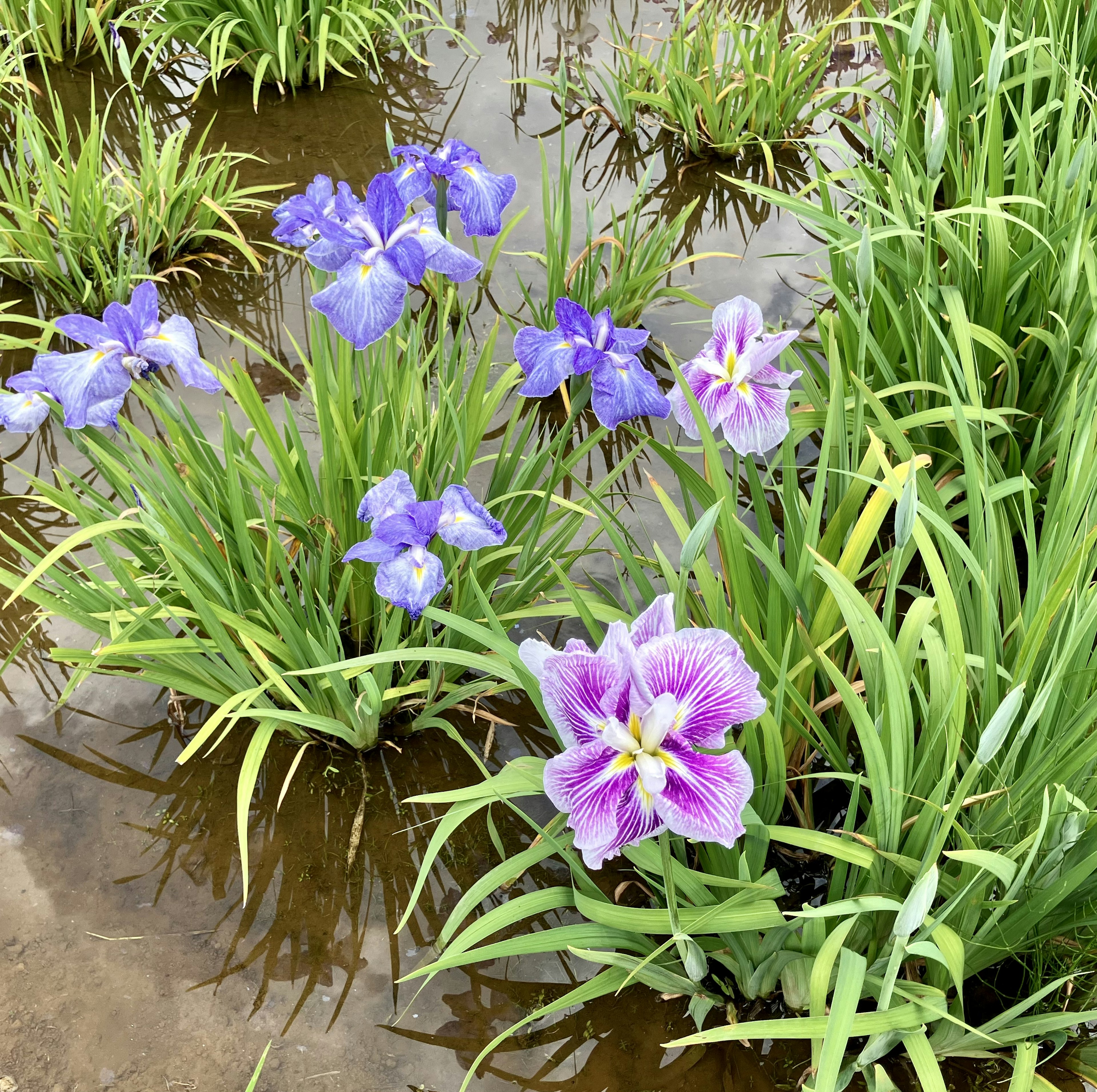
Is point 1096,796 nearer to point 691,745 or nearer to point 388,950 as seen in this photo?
point 691,745

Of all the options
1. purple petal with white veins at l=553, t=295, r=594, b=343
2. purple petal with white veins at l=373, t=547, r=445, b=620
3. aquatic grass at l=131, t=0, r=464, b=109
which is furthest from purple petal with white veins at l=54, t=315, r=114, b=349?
aquatic grass at l=131, t=0, r=464, b=109

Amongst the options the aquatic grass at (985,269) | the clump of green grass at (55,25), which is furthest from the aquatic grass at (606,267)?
the clump of green grass at (55,25)

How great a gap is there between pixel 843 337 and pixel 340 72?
2.73m

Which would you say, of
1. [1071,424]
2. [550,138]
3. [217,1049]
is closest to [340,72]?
[550,138]

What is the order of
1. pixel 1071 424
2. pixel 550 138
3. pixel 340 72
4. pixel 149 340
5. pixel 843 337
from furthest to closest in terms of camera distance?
1. pixel 340 72
2. pixel 550 138
3. pixel 843 337
4. pixel 1071 424
5. pixel 149 340

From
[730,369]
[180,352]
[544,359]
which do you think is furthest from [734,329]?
[180,352]

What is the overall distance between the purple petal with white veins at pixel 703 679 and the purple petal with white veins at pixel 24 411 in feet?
3.70

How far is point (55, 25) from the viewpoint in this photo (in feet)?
11.8

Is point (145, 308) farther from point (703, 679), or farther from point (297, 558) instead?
point (703, 679)

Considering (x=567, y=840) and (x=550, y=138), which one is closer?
(x=567, y=840)

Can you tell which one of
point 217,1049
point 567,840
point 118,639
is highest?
point 118,639

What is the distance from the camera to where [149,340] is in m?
1.41

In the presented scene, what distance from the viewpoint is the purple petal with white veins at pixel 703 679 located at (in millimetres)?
953

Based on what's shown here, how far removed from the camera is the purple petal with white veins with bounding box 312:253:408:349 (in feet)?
4.25
